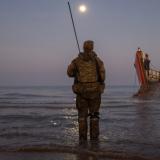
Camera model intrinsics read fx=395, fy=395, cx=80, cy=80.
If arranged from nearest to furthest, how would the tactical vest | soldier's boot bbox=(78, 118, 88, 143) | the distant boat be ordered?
1. the tactical vest
2. soldier's boot bbox=(78, 118, 88, 143)
3. the distant boat

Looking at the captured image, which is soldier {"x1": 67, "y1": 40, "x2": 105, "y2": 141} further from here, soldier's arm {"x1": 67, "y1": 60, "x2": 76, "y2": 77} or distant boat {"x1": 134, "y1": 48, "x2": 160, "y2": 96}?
distant boat {"x1": 134, "y1": 48, "x2": 160, "y2": 96}

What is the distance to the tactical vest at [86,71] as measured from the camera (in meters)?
7.71

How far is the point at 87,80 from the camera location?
7.74 metres

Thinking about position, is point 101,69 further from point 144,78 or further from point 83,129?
point 144,78

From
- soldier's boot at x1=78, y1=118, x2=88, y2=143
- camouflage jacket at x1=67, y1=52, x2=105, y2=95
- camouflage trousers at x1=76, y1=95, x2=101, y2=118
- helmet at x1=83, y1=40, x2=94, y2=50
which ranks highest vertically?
helmet at x1=83, y1=40, x2=94, y2=50

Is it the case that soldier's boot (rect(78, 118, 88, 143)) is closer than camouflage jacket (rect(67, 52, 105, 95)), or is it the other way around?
camouflage jacket (rect(67, 52, 105, 95))

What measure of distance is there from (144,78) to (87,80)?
23.4 meters

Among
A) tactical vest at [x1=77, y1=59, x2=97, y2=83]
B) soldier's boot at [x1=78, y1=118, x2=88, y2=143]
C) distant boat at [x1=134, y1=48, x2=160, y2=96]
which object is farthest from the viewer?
distant boat at [x1=134, y1=48, x2=160, y2=96]

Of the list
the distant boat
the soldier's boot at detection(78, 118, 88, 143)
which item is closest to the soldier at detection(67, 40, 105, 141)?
the soldier's boot at detection(78, 118, 88, 143)

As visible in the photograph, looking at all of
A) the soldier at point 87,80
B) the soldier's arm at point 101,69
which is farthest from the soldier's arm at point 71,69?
the soldier's arm at point 101,69

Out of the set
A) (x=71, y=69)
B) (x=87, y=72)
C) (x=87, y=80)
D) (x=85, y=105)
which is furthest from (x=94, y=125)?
(x=71, y=69)

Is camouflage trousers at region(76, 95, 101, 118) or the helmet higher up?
the helmet

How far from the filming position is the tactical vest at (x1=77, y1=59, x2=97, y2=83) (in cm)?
771

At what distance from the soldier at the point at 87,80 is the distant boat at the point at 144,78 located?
72.5 feet
